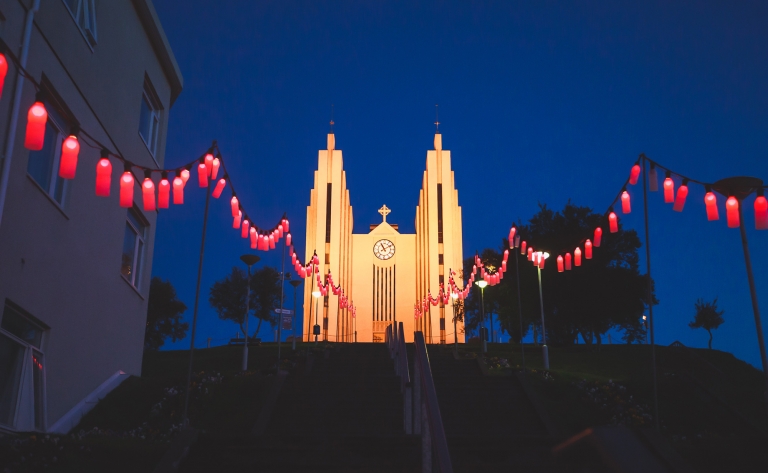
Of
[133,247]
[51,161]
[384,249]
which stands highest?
[384,249]

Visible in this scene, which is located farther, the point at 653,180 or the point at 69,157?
the point at 653,180

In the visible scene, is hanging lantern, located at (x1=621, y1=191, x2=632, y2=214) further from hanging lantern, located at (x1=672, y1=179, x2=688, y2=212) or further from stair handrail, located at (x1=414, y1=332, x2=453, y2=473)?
stair handrail, located at (x1=414, y1=332, x2=453, y2=473)

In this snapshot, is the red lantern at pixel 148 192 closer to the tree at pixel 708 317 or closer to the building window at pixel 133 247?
the building window at pixel 133 247

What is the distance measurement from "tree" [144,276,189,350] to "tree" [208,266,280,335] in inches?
196

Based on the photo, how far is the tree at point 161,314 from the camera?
140 feet

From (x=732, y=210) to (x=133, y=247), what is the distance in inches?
491

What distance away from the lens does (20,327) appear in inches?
392

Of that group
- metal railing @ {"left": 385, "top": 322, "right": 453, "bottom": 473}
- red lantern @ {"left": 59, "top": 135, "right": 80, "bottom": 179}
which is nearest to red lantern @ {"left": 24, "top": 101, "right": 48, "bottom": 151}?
red lantern @ {"left": 59, "top": 135, "right": 80, "bottom": 179}

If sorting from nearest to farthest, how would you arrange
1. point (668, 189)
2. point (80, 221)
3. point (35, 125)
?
point (35, 125)
point (80, 221)
point (668, 189)

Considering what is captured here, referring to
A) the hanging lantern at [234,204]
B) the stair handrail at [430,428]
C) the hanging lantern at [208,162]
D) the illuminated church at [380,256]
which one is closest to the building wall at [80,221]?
the hanging lantern at [208,162]

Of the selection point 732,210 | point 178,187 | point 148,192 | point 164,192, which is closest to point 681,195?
point 732,210

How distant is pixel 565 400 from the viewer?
546 inches

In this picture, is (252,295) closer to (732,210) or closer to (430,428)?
(732,210)

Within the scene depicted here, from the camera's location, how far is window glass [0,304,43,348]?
9.56m
